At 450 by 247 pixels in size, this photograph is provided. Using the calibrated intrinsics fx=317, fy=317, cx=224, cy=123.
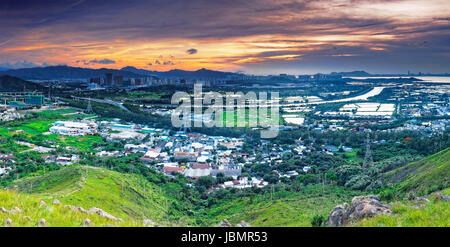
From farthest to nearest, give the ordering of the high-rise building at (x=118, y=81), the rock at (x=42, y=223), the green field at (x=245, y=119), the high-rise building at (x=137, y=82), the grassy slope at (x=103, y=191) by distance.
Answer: the high-rise building at (x=137, y=82)
the high-rise building at (x=118, y=81)
the green field at (x=245, y=119)
the grassy slope at (x=103, y=191)
the rock at (x=42, y=223)

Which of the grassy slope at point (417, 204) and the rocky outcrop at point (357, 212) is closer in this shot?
the grassy slope at point (417, 204)

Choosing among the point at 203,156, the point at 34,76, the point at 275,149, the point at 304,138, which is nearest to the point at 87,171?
the point at 203,156

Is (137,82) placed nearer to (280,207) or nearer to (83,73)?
(83,73)

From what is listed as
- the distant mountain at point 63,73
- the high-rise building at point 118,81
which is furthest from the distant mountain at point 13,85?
the distant mountain at point 63,73

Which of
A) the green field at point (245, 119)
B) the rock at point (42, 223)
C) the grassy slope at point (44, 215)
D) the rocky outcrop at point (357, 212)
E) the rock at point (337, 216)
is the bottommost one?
the green field at point (245, 119)

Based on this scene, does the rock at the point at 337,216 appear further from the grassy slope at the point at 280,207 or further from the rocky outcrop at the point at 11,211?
the grassy slope at the point at 280,207

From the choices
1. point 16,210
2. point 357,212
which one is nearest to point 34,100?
point 16,210

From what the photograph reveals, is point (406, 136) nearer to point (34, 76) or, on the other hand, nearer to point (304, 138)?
point (304, 138)
